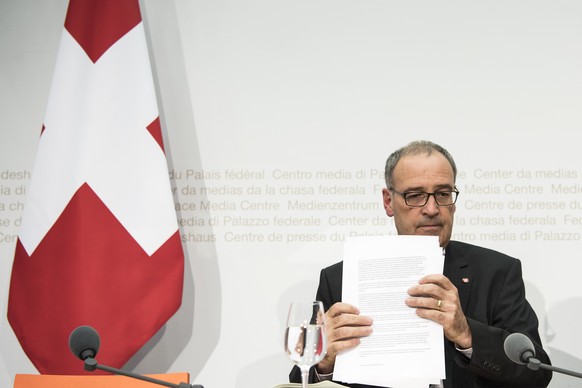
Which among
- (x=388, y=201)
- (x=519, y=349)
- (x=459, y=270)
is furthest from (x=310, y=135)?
(x=519, y=349)

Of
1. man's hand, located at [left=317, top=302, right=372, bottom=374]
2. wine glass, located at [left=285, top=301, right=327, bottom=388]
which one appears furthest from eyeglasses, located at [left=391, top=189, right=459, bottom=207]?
wine glass, located at [left=285, top=301, right=327, bottom=388]

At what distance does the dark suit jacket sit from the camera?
2.87 metres

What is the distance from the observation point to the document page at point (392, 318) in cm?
262

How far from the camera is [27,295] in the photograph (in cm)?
371

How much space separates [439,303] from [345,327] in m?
0.36

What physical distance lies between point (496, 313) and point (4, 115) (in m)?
2.94

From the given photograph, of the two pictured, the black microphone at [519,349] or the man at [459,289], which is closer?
the black microphone at [519,349]

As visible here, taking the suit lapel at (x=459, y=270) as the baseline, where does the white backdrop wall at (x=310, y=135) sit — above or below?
above

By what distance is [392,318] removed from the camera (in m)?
2.66

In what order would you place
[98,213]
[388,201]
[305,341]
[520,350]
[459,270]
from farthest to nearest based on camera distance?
[98,213], [388,201], [459,270], [520,350], [305,341]

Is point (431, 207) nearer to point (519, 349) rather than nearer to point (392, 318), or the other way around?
point (392, 318)

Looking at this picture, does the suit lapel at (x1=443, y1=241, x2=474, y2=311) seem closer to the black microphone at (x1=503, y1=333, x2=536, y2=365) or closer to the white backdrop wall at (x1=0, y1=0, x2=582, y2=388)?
the white backdrop wall at (x1=0, y1=0, x2=582, y2=388)

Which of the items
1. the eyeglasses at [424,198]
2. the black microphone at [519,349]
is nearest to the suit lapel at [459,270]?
the eyeglasses at [424,198]

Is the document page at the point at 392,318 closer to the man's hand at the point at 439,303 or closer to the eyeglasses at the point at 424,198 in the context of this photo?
the man's hand at the point at 439,303
